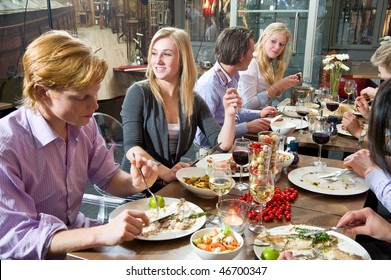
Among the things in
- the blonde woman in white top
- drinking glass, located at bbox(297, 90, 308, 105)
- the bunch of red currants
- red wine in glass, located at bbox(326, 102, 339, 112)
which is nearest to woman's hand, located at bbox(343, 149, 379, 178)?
the bunch of red currants

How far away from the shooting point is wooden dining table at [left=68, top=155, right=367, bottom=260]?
39.8 inches

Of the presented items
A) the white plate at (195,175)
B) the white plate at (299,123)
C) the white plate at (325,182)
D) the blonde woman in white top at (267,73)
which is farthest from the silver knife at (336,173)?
the blonde woman in white top at (267,73)

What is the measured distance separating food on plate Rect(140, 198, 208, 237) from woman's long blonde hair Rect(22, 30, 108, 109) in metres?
0.48

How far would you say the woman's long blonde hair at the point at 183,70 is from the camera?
6.47 feet

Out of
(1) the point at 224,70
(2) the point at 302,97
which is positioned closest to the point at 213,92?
(1) the point at 224,70

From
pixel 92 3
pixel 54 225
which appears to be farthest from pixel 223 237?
pixel 92 3

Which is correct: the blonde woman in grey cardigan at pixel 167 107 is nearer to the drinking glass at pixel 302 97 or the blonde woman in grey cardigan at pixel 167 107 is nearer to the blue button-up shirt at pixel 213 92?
the blue button-up shirt at pixel 213 92

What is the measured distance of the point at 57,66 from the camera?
112cm

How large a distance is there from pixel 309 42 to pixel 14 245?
5071mm

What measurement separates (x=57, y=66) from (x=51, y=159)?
0.32 meters

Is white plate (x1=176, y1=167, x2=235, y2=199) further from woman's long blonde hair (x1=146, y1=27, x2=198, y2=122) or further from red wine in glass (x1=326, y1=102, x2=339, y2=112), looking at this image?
red wine in glass (x1=326, y1=102, x2=339, y2=112)

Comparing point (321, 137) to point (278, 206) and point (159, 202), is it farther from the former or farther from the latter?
point (159, 202)

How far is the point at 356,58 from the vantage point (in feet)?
19.5
